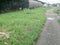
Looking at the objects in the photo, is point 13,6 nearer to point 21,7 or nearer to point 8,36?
point 21,7

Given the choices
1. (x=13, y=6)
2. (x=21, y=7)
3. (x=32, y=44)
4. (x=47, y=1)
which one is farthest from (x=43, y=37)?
(x=47, y=1)

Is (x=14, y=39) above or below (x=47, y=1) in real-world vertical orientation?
above

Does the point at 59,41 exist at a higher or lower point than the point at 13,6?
higher

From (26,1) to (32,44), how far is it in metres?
22.6

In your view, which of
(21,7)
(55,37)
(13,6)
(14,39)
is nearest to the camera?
(14,39)

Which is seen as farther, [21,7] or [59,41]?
[21,7]

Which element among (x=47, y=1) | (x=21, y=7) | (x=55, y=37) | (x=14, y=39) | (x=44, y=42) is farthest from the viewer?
(x=47, y=1)

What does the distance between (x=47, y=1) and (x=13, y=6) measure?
87.0 ft

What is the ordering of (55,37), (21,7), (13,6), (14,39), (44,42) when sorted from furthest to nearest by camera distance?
(21,7) < (13,6) < (55,37) < (44,42) < (14,39)

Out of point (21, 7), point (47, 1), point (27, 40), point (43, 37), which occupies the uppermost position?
point (27, 40)

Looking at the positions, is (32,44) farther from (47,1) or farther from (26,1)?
(47,1)

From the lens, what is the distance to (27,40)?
30.4ft

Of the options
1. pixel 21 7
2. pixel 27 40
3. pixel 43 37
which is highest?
pixel 27 40

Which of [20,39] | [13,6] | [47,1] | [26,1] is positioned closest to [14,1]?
[13,6]
